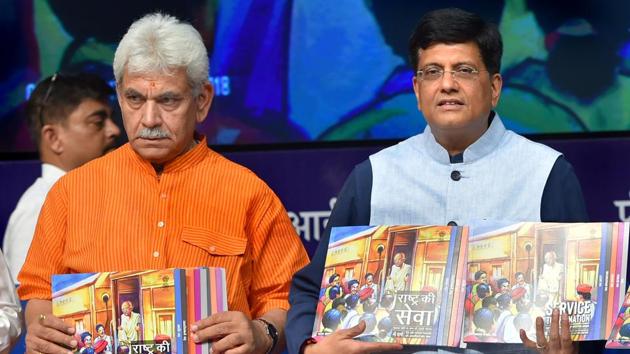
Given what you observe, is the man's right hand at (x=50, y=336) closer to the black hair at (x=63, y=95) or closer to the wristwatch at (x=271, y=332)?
the wristwatch at (x=271, y=332)

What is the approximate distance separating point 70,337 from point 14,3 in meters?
3.04

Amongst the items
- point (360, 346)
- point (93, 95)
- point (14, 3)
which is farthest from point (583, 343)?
point (14, 3)

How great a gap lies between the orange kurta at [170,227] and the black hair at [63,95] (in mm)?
2051

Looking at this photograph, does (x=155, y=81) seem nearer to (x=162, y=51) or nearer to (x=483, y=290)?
(x=162, y=51)

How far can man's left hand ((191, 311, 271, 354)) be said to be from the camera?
4359mm

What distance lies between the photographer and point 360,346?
426cm

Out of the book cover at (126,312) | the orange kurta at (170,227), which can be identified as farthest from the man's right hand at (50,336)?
the orange kurta at (170,227)

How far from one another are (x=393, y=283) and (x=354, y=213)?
0.38 meters

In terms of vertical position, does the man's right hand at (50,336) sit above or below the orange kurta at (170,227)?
below

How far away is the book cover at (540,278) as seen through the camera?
13.7ft

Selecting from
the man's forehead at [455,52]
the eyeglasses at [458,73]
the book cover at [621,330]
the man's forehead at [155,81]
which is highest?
the man's forehead at [455,52]

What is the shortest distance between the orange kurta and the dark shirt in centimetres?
14

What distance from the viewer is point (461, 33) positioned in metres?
4.52

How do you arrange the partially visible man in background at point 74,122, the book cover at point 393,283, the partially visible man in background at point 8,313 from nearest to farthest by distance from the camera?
1. the book cover at point 393,283
2. the partially visible man in background at point 8,313
3. the partially visible man in background at point 74,122
